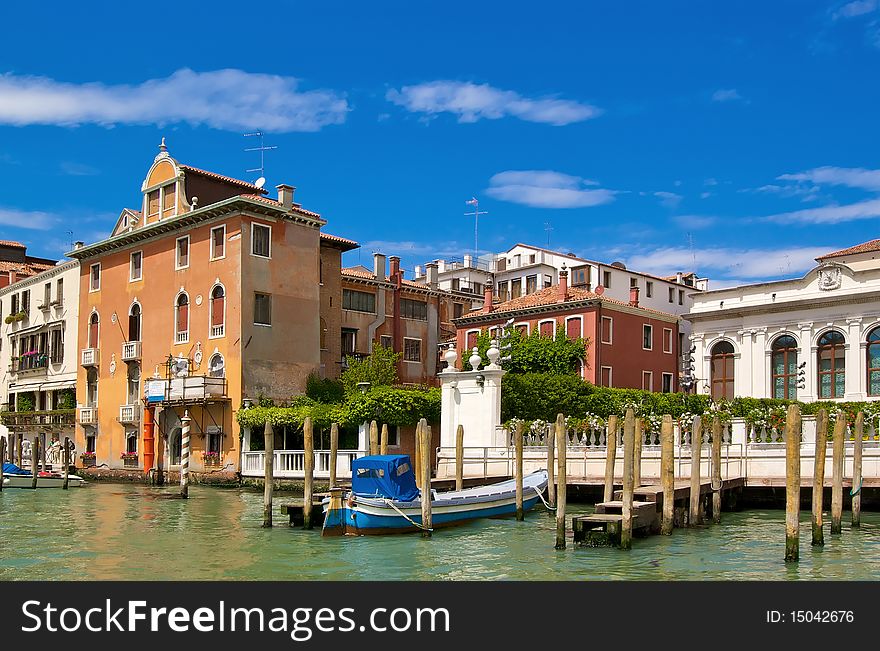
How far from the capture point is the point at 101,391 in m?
42.3

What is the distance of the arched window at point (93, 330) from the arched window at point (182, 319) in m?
6.72

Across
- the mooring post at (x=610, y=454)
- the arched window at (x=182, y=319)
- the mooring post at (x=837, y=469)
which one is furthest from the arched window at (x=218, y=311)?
the mooring post at (x=837, y=469)

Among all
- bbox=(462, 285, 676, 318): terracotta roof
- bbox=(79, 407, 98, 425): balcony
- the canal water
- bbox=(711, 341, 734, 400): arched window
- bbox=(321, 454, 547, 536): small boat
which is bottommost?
the canal water

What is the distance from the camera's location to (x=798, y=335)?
119 ft

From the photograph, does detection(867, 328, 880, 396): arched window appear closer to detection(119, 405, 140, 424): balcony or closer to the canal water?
the canal water

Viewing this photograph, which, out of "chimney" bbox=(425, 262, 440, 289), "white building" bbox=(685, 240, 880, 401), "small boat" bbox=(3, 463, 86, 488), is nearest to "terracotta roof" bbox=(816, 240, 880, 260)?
"white building" bbox=(685, 240, 880, 401)

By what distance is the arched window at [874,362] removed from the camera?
3409cm

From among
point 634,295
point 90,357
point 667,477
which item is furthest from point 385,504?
point 634,295

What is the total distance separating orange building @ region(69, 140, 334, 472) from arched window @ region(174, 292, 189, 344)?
0.16 feet

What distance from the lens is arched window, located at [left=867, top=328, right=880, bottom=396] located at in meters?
34.1

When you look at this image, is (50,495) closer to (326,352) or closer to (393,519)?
(326,352)

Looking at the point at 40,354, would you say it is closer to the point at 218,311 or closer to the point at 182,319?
the point at 182,319

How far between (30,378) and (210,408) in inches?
662
